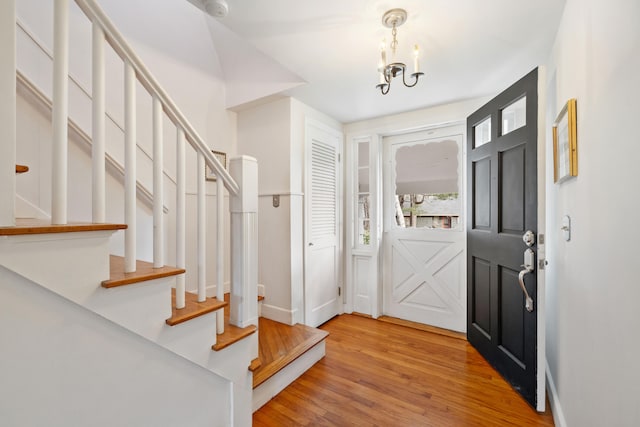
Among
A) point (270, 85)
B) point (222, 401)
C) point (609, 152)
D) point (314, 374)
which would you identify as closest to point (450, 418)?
point (314, 374)

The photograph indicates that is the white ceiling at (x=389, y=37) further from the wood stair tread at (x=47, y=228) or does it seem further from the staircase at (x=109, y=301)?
the wood stair tread at (x=47, y=228)

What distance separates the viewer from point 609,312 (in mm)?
959

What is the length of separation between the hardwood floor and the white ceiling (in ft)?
7.47

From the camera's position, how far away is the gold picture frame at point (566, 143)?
4.40 ft

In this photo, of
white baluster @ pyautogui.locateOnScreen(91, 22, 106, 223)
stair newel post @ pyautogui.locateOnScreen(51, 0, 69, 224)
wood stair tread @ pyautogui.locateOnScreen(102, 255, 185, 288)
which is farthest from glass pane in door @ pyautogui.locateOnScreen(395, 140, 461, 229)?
stair newel post @ pyautogui.locateOnScreen(51, 0, 69, 224)

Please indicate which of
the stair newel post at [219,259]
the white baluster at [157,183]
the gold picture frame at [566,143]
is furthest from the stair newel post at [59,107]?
the gold picture frame at [566,143]

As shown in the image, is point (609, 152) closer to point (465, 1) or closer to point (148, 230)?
point (465, 1)

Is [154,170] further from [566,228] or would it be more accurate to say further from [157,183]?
[566,228]

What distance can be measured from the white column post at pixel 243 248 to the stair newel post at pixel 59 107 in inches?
29.8

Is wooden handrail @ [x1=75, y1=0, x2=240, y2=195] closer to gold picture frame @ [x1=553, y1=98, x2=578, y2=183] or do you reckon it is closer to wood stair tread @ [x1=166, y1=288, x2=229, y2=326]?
wood stair tread @ [x1=166, y1=288, x2=229, y2=326]

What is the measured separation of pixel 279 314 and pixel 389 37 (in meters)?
2.38

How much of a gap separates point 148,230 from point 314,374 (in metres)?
1.66

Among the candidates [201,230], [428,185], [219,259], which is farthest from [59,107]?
[428,185]

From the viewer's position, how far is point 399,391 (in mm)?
1889
